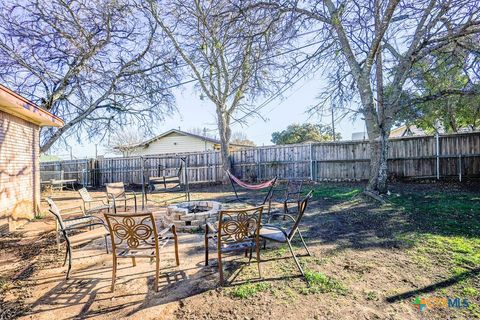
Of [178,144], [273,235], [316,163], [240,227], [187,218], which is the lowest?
[187,218]

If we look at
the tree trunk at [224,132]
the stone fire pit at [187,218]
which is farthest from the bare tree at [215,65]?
the stone fire pit at [187,218]

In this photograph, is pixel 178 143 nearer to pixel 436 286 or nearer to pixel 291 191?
pixel 291 191

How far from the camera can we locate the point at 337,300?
2.13 m

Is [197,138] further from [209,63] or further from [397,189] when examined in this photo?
[397,189]

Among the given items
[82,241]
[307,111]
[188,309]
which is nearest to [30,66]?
[82,241]

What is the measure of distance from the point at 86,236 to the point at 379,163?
6.71 meters

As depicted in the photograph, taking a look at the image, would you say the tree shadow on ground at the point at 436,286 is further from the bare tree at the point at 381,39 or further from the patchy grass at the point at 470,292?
the bare tree at the point at 381,39

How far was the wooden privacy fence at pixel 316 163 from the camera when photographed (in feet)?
27.0

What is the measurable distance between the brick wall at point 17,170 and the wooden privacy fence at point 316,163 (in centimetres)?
258

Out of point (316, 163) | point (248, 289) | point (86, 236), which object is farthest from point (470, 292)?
point (316, 163)

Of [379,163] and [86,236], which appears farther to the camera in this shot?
[379,163]

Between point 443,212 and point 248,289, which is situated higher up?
point 443,212

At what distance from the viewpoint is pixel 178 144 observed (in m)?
18.4

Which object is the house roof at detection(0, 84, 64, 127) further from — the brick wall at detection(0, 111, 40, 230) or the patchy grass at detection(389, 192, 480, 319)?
the patchy grass at detection(389, 192, 480, 319)
